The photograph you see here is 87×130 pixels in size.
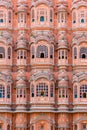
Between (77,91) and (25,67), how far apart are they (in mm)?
5340

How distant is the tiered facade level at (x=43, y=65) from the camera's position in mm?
38719

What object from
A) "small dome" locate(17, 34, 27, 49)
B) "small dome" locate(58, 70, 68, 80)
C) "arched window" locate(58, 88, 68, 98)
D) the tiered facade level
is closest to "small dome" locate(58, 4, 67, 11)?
the tiered facade level

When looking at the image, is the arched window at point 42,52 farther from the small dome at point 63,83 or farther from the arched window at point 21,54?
the small dome at point 63,83

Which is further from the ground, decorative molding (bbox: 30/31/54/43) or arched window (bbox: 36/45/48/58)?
decorative molding (bbox: 30/31/54/43)

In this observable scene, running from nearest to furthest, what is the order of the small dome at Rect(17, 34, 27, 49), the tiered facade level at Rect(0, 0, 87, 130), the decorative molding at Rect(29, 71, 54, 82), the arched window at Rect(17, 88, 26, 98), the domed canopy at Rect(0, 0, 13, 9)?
the tiered facade level at Rect(0, 0, 87, 130) < the decorative molding at Rect(29, 71, 54, 82) < the arched window at Rect(17, 88, 26, 98) < the small dome at Rect(17, 34, 27, 49) < the domed canopy at Rect(0, 0, 13, 9)

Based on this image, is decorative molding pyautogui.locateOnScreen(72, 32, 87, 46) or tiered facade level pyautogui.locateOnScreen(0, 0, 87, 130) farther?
decorative molding pyautogui.locateOnScreen(72, 32, 87, 46)

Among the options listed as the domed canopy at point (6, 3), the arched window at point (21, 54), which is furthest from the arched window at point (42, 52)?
the domed canopy at point (6, 3)

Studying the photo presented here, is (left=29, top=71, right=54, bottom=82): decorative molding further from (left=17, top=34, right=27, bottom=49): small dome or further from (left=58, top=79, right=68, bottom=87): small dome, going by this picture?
(left=17, top=34, right=27, bottom=49): small dome

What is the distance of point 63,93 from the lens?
128ft

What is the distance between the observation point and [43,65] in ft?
130

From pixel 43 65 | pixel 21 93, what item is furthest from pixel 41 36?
pixel 21 93

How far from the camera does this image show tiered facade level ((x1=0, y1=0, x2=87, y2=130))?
38719 millimetres

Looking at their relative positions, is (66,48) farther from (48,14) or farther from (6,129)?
(6,129)

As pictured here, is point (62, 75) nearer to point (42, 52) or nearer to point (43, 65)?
point (43, 65)
